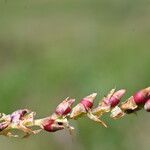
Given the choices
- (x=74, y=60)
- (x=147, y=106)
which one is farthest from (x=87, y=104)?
(x=74, y=60)

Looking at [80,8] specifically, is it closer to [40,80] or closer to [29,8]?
[29,8]

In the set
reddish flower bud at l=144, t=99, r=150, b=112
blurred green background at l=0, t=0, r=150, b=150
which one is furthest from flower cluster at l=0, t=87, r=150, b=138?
blurred green background at l=0, t=0, r=150, b=150

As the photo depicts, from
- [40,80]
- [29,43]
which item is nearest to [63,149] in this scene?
[40,80]

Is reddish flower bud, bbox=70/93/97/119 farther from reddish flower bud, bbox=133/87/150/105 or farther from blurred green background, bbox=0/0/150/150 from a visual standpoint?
blurred green background, bbox=0/0/150/150

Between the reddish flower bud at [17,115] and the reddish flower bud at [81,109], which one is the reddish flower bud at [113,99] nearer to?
the reddish flower bud at [81,109]

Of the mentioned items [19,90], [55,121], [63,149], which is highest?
[55,121]

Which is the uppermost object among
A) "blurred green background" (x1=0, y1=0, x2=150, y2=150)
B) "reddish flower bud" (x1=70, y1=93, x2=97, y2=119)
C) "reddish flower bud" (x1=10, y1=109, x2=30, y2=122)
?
"reddish flower bud" (x1=10, y1=109, x2=30, y2=122)
